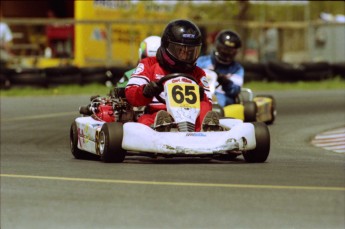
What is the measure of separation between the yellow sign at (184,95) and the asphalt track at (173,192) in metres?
0.51

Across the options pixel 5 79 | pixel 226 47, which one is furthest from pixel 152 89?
pixel 5 79

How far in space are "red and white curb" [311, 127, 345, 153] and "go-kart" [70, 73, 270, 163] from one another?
224 centimetres

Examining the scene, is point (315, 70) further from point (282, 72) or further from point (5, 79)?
point (5, 79)

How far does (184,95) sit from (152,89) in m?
0.32

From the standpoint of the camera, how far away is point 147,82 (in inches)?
377

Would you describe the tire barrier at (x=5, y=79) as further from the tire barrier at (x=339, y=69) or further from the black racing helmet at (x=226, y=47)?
the black racing helmet at (x=226, y=47)

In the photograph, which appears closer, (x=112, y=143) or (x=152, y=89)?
(x=112, y=143)

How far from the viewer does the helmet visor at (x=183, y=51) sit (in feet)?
31.2

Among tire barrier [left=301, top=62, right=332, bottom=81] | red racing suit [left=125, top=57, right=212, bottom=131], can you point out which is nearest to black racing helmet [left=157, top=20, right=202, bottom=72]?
red racing suit [left=125, top=57, right=212, bottom=131]

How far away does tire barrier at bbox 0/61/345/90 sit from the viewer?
22062 mm

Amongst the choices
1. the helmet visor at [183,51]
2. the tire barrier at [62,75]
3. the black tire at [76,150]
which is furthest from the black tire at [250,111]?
the tire barrier at [62,75]

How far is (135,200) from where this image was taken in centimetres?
675

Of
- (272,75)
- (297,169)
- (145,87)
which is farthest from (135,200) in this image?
(272,75)

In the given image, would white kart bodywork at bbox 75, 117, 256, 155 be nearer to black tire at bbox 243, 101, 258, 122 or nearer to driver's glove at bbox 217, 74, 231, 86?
driver's glove at bbox 217, 74, 231, 86
